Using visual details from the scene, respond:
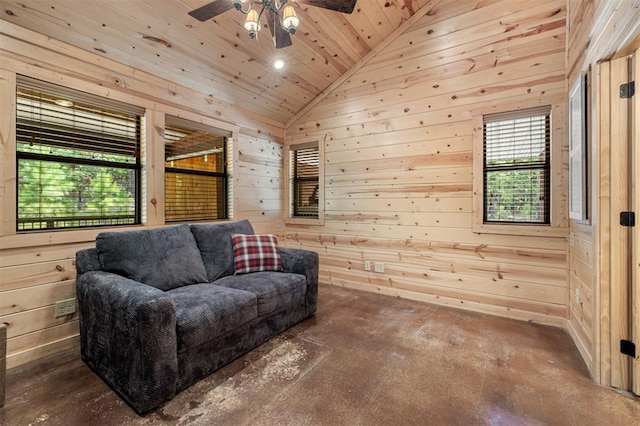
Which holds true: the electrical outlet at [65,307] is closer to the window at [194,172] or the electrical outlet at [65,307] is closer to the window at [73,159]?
the window at [73,159]

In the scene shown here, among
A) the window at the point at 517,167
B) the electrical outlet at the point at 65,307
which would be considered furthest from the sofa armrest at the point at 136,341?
Answer: the window at the point at 517,167

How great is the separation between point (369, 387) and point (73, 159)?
2.83 meters

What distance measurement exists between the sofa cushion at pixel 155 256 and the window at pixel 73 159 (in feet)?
1.69

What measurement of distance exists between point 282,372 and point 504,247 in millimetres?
2451

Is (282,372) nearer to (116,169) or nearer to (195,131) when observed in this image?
(116,169)

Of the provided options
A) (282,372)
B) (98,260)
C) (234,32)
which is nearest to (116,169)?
(98,260)

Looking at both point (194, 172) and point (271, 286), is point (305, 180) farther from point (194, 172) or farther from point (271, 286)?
point (271, 286)

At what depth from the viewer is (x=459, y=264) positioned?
3.16 meters

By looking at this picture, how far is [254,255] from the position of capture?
2.84 m

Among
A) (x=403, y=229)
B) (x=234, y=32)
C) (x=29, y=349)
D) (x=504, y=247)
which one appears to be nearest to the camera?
(x=29, y=349)

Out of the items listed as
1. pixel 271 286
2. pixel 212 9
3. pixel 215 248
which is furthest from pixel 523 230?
pixel 212 9

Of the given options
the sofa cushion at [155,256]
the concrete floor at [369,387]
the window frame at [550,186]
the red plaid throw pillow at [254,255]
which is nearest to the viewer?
the concrete floor at [369,387]

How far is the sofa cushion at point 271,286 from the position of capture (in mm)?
A: 2297

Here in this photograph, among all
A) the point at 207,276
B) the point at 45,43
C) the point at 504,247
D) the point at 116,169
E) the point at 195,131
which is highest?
the point at 45,43
